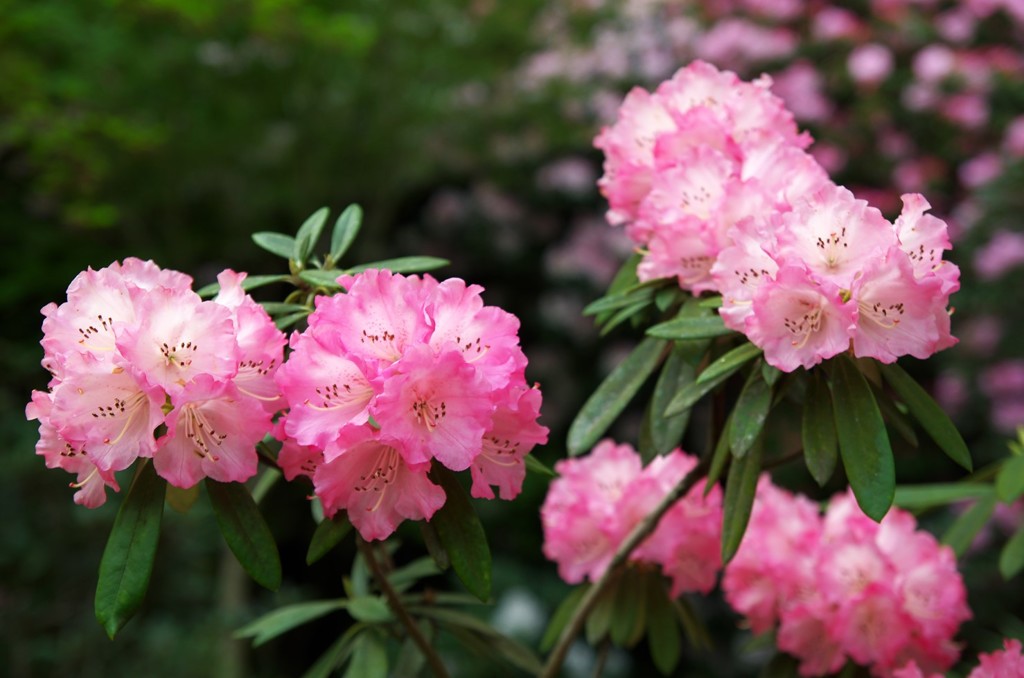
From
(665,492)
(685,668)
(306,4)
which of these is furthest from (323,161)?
(665,492)

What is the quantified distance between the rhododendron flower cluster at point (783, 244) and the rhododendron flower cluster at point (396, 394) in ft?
0.57

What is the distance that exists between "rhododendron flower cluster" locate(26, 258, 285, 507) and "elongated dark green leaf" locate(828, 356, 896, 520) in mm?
379

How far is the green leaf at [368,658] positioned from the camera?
0.81 metres

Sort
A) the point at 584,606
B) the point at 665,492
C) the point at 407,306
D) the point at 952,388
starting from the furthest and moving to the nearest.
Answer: the point at 952,388
the point at 665,492
the point at 584,606
the point at 407,306

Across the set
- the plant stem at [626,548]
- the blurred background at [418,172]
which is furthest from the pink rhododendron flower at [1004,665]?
the blurred background at [418,172]

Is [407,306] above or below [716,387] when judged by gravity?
above

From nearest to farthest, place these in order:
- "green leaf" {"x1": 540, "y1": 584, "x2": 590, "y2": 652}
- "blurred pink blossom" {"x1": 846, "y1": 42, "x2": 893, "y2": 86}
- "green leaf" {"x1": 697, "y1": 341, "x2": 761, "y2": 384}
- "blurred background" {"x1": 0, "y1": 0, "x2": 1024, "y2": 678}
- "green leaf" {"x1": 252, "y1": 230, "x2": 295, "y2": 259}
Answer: "green leaf" {"x1": 697, "y1": 341, "x2": 761, "y2": 384}, "green leaf" {"x1": 252, "y1": 230, "x2": 295, "y2": 259}, "green leaf" {"x1": 540, "y1": 584, "x2": 590, "y2": 652}, "blurred background" {"x1": 0, "y1": 0, "x2": 1024, "y2": 678}, "blurred pink blossom" {"x1": 846, "y1": 42, "x2": 893, "y2": 86}

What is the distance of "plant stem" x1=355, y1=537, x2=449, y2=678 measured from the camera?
726mm

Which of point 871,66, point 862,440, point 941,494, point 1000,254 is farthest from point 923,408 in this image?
point 871,66

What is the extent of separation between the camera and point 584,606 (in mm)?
846

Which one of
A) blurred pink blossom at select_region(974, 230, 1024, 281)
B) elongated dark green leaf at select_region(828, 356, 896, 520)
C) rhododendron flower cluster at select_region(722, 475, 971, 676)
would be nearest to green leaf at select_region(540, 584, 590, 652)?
rhododendron flower cluster at select_region(722, 475, 971, 676)

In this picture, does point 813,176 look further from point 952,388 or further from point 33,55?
point 33,55

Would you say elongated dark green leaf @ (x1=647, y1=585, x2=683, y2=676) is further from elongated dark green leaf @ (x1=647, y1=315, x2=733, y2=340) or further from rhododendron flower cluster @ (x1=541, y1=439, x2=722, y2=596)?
elongated dark green leaf @ (x1=647, y1=315, x2=733, y2=340)

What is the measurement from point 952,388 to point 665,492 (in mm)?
2613
